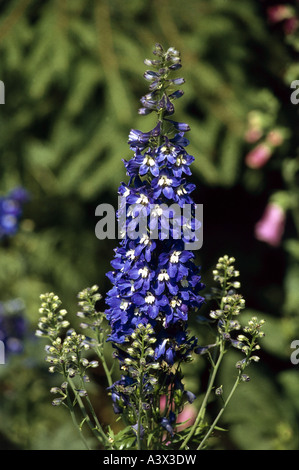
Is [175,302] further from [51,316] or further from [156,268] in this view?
[51,316]

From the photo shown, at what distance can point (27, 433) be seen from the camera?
11.3ft

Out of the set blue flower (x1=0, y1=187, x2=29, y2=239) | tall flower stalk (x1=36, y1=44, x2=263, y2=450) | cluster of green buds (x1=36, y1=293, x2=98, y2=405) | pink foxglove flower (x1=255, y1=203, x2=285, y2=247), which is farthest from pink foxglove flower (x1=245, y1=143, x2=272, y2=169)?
cluster of green buds (x1=36, y1=293, x2=98, y2=405)

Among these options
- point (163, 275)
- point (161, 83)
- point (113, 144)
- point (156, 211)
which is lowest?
point (163, 275)

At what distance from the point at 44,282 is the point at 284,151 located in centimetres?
195

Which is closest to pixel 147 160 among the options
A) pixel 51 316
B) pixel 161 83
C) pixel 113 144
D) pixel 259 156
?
pixel 161 83

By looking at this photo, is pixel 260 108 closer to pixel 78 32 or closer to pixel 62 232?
pixel 78 32

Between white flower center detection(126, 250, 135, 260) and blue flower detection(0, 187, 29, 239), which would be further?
blue flower detection(0, 187, 29, 239)

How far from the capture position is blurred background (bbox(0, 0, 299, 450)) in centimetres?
352

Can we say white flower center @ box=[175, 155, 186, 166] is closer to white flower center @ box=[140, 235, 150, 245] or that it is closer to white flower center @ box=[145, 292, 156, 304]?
white flower center @ box=[140, 235, 150, 245]

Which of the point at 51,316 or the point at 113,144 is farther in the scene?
the point at 113,144

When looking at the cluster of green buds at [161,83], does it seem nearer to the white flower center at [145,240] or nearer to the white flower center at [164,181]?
the white flower center at [164,181]

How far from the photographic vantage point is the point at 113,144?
3619 mm

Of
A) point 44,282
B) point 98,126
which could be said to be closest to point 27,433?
point 44,282

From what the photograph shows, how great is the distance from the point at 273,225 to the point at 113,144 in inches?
44.9
